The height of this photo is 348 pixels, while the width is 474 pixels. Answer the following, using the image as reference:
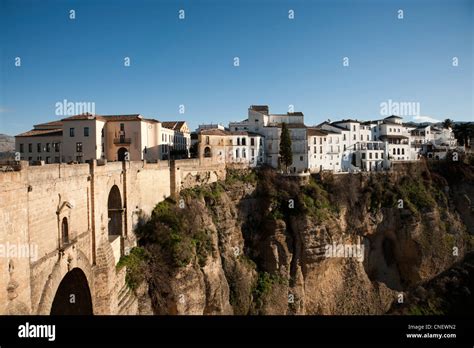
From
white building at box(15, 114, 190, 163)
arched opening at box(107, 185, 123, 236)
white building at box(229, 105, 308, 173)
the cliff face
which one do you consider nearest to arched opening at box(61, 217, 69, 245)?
arched opening at box(107, 185, 123, 236)

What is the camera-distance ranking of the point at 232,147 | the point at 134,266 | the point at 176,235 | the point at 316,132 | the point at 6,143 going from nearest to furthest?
1. the point at 134,266
2. the point at 176,235
3. the point at 6,143
4. the point at 232,147
5. the point at 316,132

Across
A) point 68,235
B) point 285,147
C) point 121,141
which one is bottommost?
point 68,235

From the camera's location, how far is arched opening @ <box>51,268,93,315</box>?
37.5 ft

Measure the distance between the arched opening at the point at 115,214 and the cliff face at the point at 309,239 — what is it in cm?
210

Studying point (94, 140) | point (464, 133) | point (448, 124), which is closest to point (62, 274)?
point (94, 140)

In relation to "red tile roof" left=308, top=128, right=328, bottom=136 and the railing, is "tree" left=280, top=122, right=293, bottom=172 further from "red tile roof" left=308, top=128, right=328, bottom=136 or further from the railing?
the railing

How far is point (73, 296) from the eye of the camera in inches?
455

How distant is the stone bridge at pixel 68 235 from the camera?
7434 millimetres

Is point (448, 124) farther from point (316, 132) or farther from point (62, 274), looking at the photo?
point (62, 274)

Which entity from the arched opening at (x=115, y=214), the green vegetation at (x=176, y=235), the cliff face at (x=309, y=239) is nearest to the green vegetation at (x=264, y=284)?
the cliff face at (x=309, y=239)

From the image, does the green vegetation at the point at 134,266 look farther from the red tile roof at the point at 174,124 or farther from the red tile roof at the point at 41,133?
the red tile roof at the point at 174,124

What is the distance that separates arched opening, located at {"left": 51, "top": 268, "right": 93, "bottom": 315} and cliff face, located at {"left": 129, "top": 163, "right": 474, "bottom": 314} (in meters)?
5.87

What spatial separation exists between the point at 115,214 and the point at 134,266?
8.52 ft

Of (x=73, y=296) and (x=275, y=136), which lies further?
(x=275, y=136)
